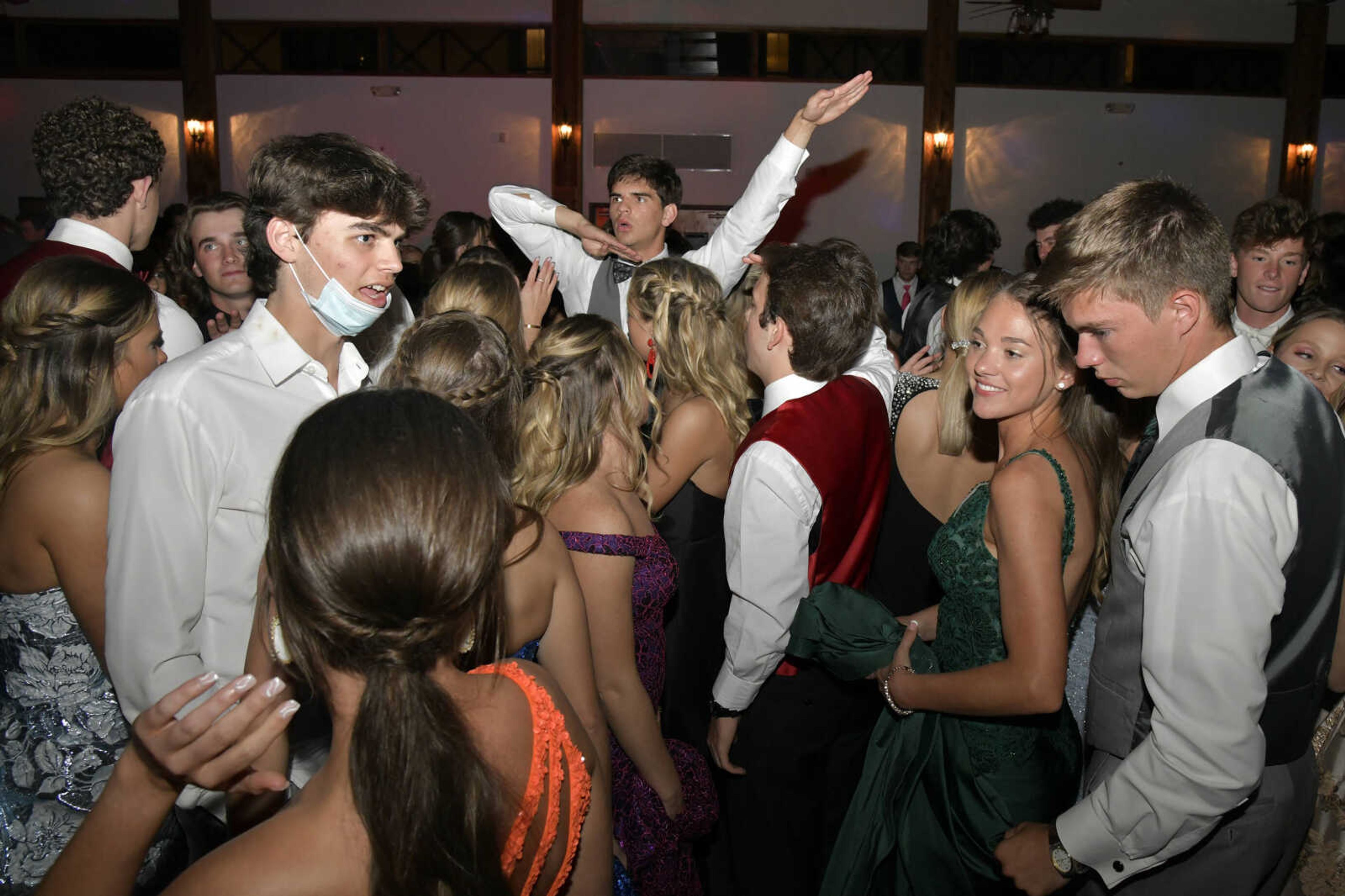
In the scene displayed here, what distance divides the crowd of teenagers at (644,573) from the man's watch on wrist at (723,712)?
0.03 meters

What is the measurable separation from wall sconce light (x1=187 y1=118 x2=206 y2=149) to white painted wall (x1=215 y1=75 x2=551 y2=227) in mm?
213

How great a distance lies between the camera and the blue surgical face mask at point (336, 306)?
5.73 ft

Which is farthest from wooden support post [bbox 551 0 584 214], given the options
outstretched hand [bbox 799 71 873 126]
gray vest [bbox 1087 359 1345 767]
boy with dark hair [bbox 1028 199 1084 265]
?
gray vest [bbox 1087 359 1345 767]

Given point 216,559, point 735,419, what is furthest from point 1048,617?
point 216,559

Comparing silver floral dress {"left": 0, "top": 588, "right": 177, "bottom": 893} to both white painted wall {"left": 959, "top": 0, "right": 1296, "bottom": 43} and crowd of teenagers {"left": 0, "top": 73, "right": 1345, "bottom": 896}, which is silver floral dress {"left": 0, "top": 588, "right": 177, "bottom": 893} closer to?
crowd of teenagers {"left": 0, "top": 73, "right": 1345, "bottom": 896}

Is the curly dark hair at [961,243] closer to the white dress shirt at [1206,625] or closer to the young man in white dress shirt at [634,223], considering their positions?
the young man in white dress shirt at [634,223]

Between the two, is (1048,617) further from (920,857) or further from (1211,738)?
(920,857)

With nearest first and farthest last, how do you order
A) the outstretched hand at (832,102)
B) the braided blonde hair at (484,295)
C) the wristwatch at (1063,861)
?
the wristwatch at (1063,861)
the braided blonde hair at (484,295)
the outstretched hand at (832,102)

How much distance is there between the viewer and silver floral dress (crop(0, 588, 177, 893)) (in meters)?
1.59

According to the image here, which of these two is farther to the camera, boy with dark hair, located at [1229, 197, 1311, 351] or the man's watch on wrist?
boy with dark hair, located at [1229, 197, 1311, 351]

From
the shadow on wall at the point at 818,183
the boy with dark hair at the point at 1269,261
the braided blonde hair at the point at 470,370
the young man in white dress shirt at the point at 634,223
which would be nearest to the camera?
the braided blonde hair at the point at 470,370

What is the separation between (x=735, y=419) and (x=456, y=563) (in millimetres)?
1636

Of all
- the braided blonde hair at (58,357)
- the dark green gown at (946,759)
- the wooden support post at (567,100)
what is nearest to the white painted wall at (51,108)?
the wooden support post at (567,100)

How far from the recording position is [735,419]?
251 cm
